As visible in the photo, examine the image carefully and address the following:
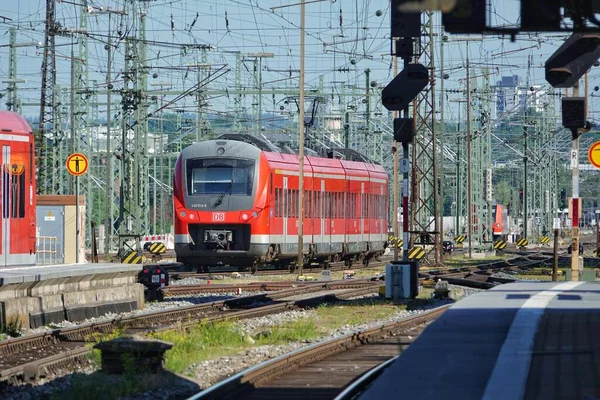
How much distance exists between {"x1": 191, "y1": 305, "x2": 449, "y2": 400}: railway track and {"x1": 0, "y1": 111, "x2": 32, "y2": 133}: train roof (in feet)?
35.8

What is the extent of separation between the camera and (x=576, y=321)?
14.3m

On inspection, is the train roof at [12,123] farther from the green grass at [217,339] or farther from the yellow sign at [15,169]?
the green grass at [217,339]

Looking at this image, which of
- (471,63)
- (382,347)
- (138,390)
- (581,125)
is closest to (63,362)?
Result: (138,390)

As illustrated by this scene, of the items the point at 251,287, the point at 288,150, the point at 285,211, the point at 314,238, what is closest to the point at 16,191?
the point at 251,287

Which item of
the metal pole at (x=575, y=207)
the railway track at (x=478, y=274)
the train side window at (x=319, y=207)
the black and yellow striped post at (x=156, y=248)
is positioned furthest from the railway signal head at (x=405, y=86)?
the black and yellow striped post at (x=156, y=248)

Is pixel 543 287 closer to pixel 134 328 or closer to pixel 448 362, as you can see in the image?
pixel 134 328

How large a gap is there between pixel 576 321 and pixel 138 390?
5560 mm

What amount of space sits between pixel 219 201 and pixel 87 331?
16802 millimetres

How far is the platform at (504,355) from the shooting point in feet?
32.2

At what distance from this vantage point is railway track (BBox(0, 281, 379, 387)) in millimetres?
13055

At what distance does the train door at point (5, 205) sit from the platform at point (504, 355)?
12214 mm

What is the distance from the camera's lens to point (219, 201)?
3456 cm

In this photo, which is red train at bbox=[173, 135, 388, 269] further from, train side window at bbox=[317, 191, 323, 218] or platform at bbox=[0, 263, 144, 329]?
platform at bbox=[0, 263, 144, 329]

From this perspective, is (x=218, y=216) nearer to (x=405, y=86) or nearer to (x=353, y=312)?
(x=405, y=86)
